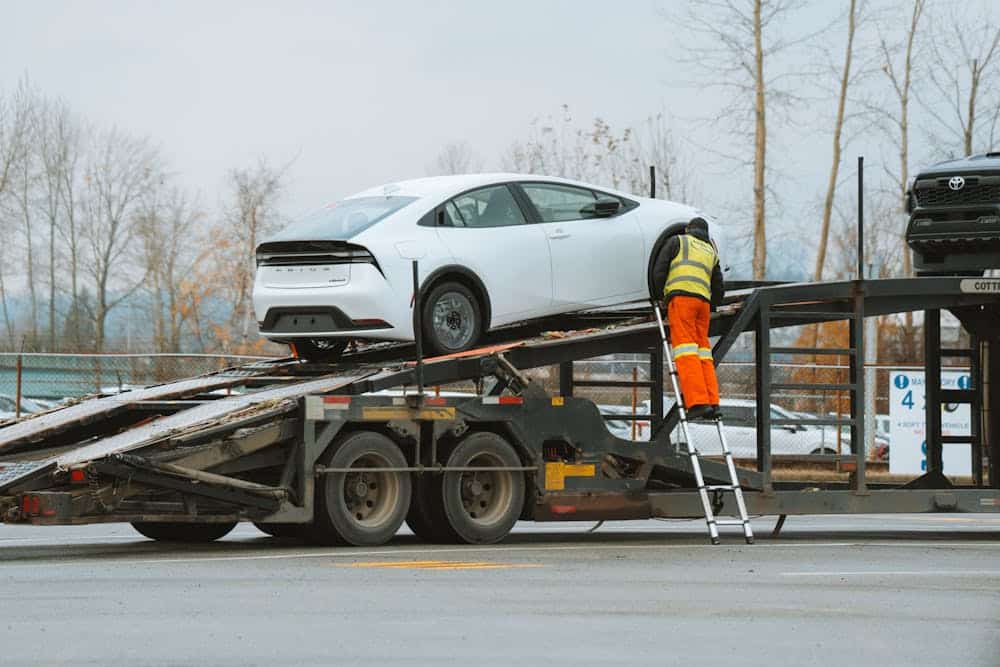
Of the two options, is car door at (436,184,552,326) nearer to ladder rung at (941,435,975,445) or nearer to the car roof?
the car roof

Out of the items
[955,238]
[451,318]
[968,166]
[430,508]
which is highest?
[968,166]

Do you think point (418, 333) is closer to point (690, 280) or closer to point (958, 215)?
point (690, 280)

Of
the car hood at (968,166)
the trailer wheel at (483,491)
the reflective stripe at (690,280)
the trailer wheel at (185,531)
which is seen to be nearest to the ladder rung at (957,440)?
the car hood at (968,166)

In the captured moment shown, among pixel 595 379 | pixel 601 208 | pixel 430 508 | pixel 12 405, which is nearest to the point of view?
pixel 430 508

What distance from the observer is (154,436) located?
11.5 m

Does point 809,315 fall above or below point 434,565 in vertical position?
above

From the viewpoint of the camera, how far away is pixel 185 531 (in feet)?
44.7

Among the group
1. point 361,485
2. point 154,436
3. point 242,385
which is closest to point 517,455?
point 361,485

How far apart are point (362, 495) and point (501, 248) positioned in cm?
241

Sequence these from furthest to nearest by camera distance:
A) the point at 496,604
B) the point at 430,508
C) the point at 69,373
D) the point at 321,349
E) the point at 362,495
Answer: the point at 69,373, the point at 321,349, the point at 430,508, the point at 362,495, the point at 496,604

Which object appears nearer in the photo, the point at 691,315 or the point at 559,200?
the point at 691,315

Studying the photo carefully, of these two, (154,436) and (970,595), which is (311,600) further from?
(970,595)

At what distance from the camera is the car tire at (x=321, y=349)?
1406cm

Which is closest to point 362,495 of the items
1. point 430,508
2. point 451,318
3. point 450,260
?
point 430,508
